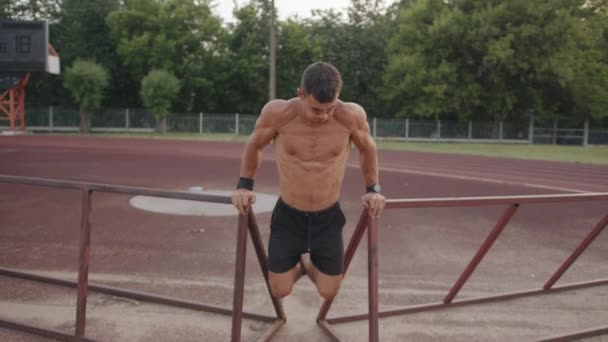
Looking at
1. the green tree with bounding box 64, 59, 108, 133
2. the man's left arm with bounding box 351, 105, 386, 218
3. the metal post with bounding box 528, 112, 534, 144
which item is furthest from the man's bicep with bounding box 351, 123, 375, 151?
the metal post with bounding box 528, 112, 534, 144

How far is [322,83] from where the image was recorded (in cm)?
249

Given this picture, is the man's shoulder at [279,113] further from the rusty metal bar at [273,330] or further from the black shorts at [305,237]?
the rusty metal bar at [273,330]

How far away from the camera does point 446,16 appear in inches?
1147

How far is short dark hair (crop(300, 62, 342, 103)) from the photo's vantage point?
249cm

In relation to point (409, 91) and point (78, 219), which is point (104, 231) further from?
point (409, 91)

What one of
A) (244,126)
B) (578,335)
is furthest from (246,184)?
(244,126)

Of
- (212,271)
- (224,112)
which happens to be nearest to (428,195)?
(212,271)

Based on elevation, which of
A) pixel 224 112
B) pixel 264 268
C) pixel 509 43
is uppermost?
pixel 509 43

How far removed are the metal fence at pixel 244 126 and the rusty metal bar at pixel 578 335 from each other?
83.2 ft

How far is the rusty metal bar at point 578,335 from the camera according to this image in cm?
315

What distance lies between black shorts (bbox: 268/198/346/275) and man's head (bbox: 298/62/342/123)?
0.63 meters

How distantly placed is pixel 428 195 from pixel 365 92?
79.6ft

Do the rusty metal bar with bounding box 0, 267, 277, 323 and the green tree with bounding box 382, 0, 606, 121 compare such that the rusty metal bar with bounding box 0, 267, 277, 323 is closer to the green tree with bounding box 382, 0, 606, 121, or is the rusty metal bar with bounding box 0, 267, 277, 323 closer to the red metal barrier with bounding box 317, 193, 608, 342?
the red metal barrier with bounding box 317, 193, 608, 342

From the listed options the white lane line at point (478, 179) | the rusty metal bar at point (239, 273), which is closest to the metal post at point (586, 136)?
the white lane line at point (478, 179)
